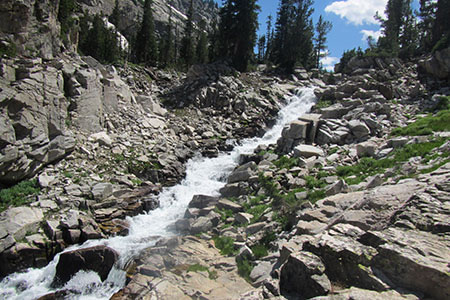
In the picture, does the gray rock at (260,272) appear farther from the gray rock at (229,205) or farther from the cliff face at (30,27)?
the cliff face at (30,27)

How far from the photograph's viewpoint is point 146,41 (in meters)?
50.1

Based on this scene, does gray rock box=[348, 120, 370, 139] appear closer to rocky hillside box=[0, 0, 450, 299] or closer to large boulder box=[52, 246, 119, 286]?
rocky hillside box=[0, 0, 450, 299]

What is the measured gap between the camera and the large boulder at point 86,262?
32.1 ft

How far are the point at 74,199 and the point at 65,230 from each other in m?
1.86

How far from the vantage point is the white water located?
9.20 meters

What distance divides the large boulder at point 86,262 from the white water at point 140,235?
0.72 ft

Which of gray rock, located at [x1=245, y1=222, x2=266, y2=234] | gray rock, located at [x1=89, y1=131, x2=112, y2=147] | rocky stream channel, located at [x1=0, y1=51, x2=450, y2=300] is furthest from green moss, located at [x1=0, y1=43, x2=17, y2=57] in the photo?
gray rock, located at [x1=245, y1=222, x2=266, y2=234]

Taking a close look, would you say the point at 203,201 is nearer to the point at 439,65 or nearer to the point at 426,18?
the point at 439,65

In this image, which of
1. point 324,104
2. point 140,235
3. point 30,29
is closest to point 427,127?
point 324,104

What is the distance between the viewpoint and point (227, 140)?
24.8 metres

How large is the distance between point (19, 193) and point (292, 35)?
48.0m

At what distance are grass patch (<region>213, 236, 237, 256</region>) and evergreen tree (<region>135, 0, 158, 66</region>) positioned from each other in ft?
154

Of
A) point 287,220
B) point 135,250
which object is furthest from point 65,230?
point 287,220

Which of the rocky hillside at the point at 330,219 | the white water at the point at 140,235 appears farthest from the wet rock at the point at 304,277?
the white water at the point at 140,235
